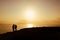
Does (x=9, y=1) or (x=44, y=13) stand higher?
(x=9, y=1)

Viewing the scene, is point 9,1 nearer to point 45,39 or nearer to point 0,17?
point 0,17

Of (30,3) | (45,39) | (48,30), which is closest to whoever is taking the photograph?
(45,39)

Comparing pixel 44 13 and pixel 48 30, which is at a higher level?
pixel 44 13

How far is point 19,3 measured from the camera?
2.77 metres

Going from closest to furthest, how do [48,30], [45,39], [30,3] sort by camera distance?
[45,39], [48,30], [30,3]

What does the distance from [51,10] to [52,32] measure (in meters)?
1.09

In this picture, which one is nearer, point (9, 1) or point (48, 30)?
point (48, 30)

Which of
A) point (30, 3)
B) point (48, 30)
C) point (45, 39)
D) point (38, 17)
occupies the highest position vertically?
point (30, 3)

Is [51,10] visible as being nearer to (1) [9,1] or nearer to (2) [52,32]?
(1) [9,1]

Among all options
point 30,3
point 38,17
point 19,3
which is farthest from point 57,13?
point 19,3

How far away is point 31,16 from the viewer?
2754mm

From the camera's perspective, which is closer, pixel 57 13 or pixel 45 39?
pixel 45 39

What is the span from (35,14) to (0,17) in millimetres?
756

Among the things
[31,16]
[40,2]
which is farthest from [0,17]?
[40,2]
